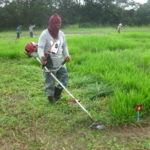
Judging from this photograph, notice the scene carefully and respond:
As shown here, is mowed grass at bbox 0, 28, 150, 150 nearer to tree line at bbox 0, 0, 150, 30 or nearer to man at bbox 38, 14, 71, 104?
man at bbox 38, 14, 71, 104

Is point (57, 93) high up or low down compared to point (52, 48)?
down

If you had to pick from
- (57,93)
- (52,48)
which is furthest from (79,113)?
(52,48)

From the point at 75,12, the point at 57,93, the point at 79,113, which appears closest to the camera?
the point at 79,113

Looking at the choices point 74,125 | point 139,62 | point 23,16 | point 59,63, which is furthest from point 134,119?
point 23,16

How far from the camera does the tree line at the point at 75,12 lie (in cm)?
2801

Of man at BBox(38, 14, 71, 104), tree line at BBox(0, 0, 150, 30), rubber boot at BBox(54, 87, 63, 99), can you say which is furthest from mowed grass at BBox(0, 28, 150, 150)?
tree line at BBox(0, 0, 150, 30)

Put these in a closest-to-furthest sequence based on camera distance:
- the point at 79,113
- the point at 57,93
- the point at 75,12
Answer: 1. the point at 79,113
2. the point at 57,93
3. the point at 75,12

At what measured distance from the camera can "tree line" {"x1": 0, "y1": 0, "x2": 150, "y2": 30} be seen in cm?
2801

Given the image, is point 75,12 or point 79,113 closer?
point 79,113

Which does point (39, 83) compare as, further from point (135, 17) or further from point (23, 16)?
point (135, 17)

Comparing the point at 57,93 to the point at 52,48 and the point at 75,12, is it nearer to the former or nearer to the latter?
the point at 52,48

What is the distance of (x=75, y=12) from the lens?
33.7m

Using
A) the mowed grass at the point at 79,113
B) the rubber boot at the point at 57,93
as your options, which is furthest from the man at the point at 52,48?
the mowed grass at the point at 79,113

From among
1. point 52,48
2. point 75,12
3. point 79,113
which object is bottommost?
point 79,113
